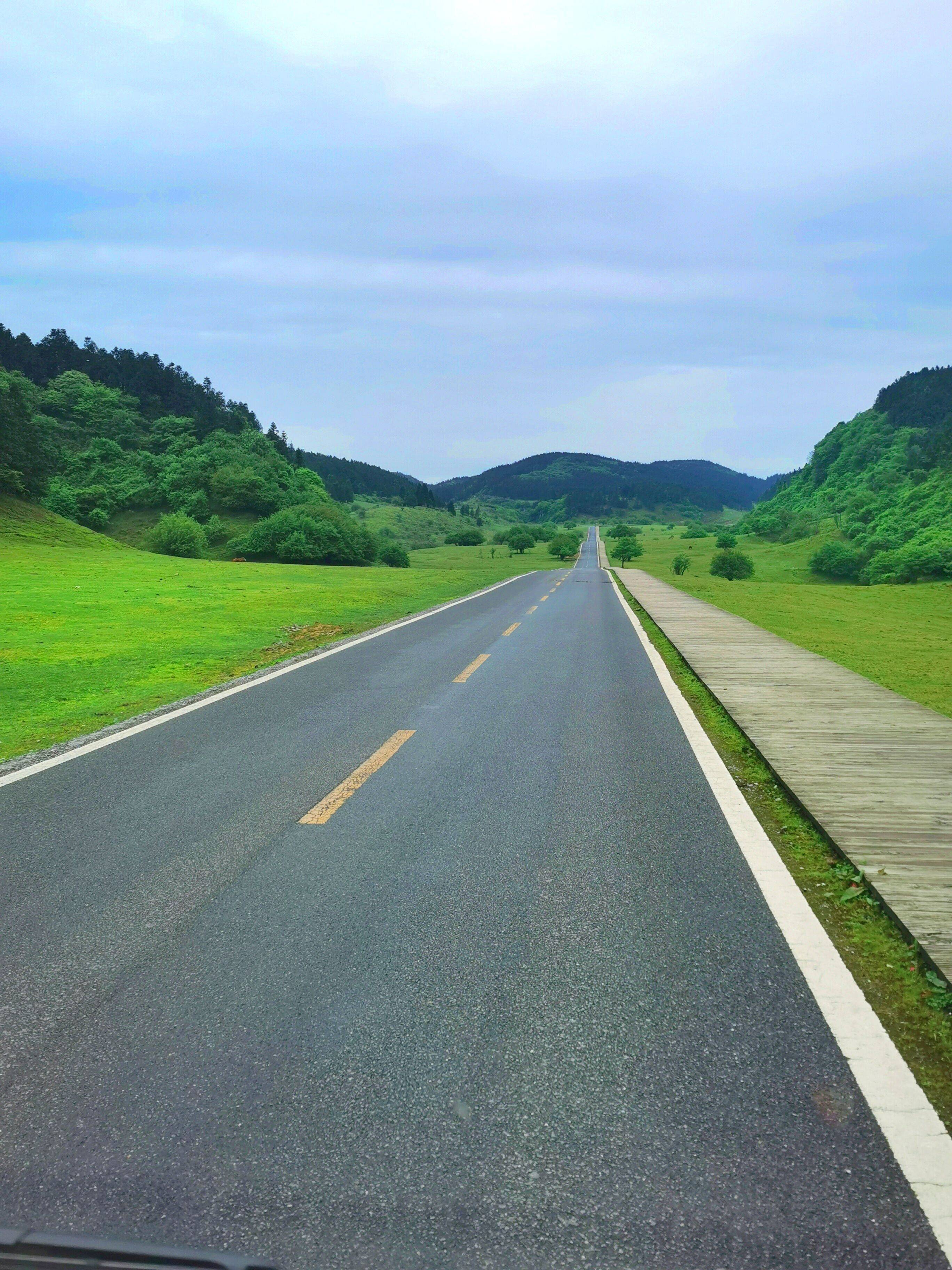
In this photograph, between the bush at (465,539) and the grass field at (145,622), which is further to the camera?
the bush at (465,539)

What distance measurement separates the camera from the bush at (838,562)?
356 ft

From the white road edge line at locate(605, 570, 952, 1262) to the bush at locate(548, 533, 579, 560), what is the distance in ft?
349

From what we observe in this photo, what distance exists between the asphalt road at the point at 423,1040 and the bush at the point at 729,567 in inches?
2958

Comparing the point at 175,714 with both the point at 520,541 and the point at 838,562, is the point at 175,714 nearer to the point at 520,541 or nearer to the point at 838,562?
the point at 838,562

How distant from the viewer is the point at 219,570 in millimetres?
48906

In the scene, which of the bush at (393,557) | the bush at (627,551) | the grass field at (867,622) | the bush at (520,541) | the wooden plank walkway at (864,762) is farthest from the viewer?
the bush at (520,541)

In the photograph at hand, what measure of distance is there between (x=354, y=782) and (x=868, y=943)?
13.7 ft

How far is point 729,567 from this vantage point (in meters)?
78.9

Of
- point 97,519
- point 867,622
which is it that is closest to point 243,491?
point 97,519

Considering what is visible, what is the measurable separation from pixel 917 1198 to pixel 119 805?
5688mm

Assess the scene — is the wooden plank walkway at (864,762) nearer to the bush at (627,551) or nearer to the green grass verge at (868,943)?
the green grass verge at (868,943)

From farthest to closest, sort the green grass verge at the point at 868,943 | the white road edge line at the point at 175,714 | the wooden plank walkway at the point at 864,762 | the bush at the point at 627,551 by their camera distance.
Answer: the bush at the point at 627,551, the white road edge line at the point at 175,714, the wooden plank walkway at the point at 864,762, the green grass verge at the point at 868,943

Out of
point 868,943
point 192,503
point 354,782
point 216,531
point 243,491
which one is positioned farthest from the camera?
point 243,491

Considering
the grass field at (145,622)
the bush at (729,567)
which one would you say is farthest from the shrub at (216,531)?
the bush at (729,567)
